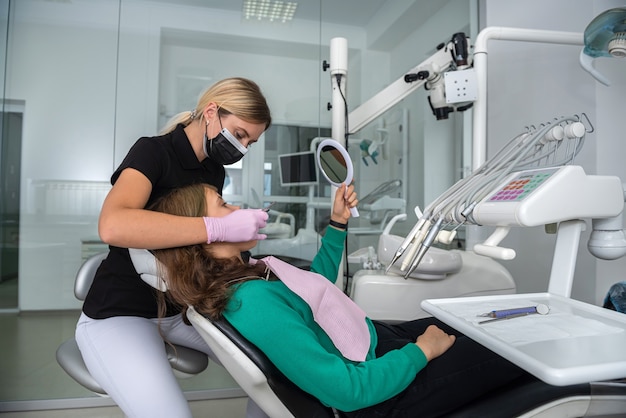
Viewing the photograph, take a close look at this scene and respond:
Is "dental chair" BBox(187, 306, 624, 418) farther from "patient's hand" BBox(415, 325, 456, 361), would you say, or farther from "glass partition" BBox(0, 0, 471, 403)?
"glass partition" BBox(0, 0, 471, 403)

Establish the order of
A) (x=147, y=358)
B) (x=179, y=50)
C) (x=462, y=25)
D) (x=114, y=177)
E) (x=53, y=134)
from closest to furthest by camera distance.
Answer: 1. (x=147, y=358)
2. (x=114, y=177)
3. (x=53, y=134)
4. (x=179, y=50)
5. (x=462, y=25)

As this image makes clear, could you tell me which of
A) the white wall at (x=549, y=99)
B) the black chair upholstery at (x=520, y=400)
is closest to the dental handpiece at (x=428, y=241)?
the black chair upholstery at (x=520, y=400)

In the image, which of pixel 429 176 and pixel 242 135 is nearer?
pixel 242 135

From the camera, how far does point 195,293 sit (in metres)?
0.89

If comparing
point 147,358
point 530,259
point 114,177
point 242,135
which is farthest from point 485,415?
point 530,259

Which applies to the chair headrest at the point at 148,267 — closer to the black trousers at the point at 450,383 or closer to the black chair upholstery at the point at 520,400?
the black trousers at the point at 450,383

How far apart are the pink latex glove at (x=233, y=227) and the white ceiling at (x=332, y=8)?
5.66ft

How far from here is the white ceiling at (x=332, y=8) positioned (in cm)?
229

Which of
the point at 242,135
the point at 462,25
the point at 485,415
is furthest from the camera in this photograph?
the point at 462,25

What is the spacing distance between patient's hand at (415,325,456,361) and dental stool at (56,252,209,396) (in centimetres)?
64

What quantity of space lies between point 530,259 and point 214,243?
6.05ft

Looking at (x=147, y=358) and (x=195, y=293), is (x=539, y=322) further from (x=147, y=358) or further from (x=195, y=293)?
(x=147, y=358)

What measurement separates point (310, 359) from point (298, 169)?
1.72 m

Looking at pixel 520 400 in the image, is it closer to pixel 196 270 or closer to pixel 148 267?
pixel 196 270
